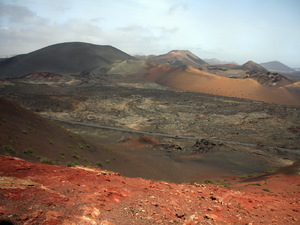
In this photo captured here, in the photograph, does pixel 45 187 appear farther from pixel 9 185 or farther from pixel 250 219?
pixel 250 219

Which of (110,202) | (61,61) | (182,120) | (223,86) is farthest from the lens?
(61,61)

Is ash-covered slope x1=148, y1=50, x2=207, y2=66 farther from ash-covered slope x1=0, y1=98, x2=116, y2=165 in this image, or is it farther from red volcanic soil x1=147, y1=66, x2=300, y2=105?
ash-covered slope x1=0, y1=98, x2=116, y2=165

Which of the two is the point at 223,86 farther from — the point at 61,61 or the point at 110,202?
the point at 110,202

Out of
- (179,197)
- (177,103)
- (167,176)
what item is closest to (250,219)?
(179,197)

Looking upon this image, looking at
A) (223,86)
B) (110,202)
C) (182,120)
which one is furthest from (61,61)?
(110,202)

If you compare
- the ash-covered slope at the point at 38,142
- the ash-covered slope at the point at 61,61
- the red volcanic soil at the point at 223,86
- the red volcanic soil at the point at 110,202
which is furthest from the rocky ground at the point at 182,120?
the ash-covered slope at the point at 61,61

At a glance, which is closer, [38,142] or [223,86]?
[38,142]

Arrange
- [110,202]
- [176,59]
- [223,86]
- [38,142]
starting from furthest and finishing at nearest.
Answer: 1. [176,59]
2. [223,86]
3. [38,142]
4. [110,202]

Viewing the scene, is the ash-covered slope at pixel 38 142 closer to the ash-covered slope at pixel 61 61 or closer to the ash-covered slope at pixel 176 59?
the ash-covered slope at pixel 61 61
